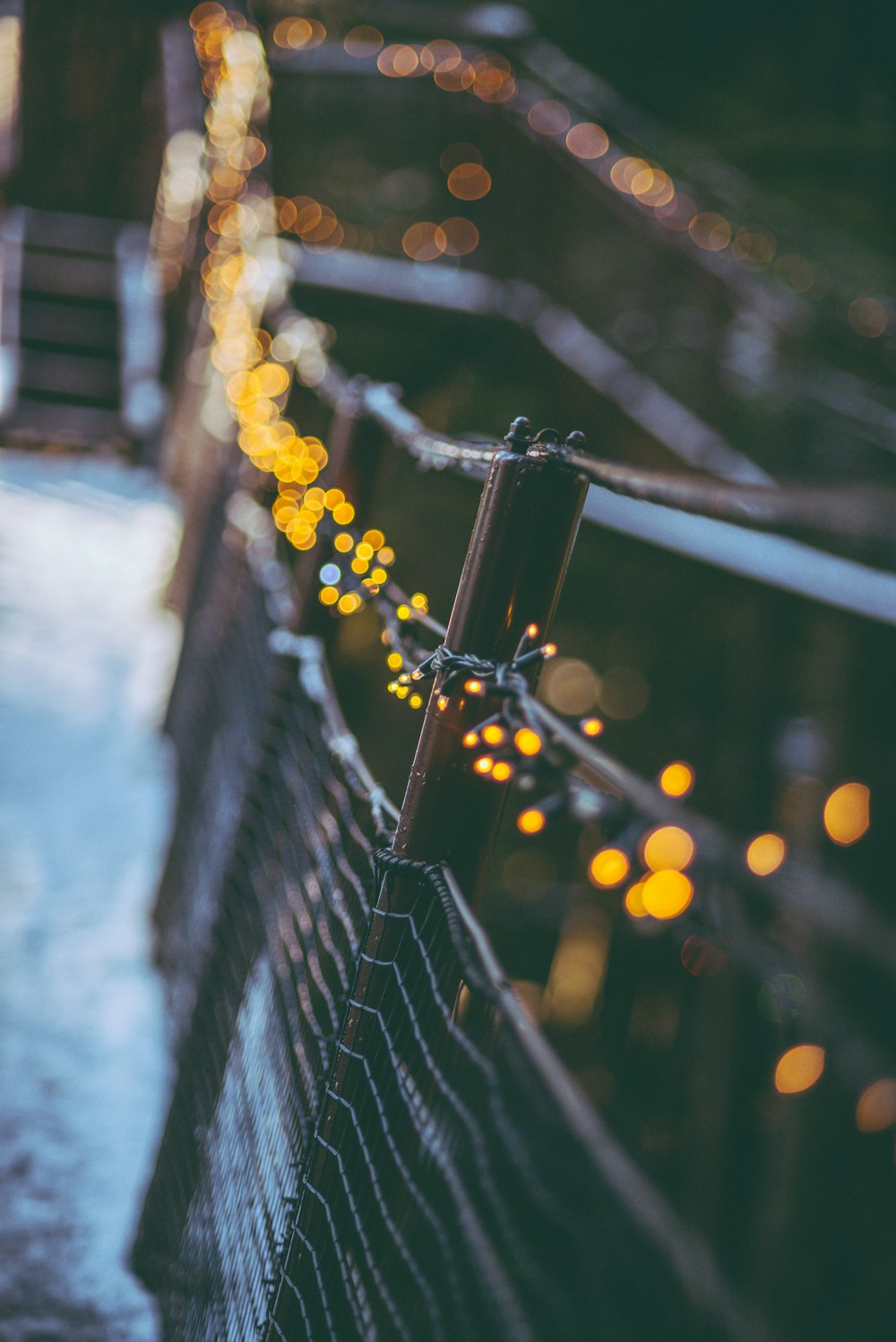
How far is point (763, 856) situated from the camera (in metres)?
1.07

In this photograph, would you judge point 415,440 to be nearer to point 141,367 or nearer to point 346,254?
point 346,254

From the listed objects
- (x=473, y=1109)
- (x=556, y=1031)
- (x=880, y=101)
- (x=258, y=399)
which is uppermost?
(x=880, y=101)

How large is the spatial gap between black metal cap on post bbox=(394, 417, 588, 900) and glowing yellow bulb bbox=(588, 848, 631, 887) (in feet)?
1.35

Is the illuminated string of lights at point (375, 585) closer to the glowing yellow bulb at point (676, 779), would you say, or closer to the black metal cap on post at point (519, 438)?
the glowing yellow bulb at point (676, 779)

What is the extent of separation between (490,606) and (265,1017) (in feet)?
3.64

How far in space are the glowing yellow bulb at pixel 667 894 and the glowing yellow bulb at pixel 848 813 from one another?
5680 mm

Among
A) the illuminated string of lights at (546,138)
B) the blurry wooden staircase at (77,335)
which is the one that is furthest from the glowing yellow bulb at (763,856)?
the blurry wooden staircase at (77,335)

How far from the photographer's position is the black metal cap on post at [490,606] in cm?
135

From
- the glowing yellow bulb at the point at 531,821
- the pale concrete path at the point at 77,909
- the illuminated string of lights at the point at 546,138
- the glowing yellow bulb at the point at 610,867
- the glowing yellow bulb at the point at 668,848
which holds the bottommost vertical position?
the pale concrete path at the point at 77,909

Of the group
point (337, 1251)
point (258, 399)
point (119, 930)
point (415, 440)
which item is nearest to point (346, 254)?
point (258, 399)

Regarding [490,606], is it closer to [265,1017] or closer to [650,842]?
[650,842]

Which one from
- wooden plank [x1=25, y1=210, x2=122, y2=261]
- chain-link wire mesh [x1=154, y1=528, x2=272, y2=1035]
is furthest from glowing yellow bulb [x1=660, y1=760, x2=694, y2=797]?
wooden plank [x1=25, y1=210, x2=122, y2=261]

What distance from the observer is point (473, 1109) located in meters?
1.06

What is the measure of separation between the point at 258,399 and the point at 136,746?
1656 millimetres
